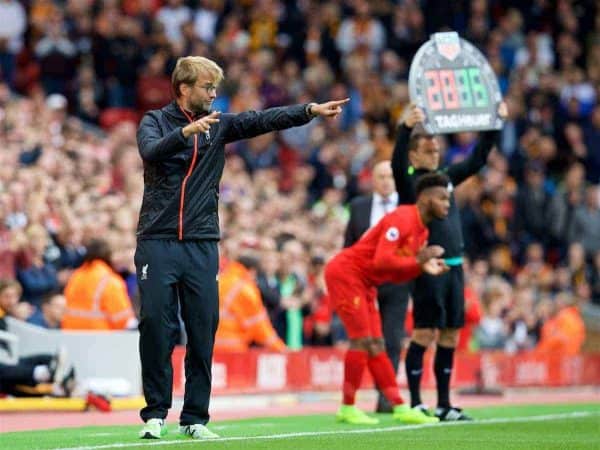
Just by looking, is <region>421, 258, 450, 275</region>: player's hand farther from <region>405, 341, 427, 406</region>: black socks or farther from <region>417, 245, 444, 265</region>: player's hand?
<region>405, 341, 427, 406</region>: black socks

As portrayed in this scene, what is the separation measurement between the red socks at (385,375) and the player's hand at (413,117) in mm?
1893

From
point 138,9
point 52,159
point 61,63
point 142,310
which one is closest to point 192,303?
point 142,310

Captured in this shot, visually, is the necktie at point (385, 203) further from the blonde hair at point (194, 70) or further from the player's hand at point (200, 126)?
the player's hand at point (200, 126)

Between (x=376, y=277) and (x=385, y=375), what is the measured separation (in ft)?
2.63

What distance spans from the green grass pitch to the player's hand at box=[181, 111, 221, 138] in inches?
76.4

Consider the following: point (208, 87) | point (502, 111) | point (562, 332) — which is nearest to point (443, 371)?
point (502, 111)

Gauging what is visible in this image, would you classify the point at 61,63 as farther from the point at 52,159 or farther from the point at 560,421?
the point at 560,421

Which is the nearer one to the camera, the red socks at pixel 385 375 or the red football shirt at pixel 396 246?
the red football shirt at pixel 396 246

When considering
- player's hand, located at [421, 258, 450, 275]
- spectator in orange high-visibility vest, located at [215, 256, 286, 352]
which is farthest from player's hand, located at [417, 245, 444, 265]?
spectator in orange high-visibility vest, located at [215, 256, 286, 352]

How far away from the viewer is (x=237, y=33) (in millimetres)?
26234

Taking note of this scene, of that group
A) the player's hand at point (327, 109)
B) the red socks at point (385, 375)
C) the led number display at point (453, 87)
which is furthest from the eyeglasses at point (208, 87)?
the red socks at point (385, 375)

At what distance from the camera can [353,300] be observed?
12500mm

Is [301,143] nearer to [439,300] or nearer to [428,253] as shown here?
[439,300]

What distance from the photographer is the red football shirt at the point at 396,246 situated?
11992mm
